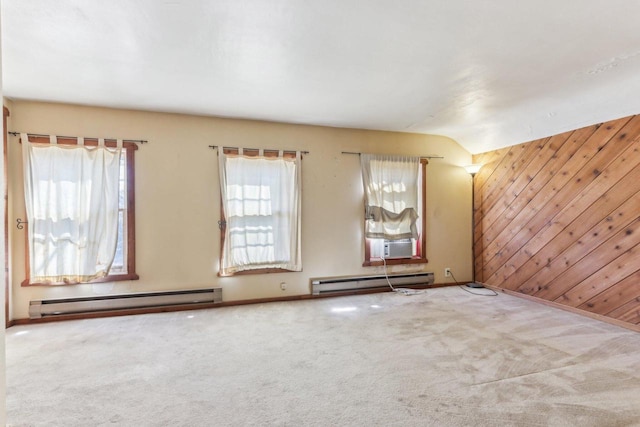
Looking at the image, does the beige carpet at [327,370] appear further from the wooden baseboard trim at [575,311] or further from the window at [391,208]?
the window at [391,208]

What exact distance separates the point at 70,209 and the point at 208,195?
1.44 metres

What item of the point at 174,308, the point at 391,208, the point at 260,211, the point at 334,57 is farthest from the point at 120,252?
the point at 391,208

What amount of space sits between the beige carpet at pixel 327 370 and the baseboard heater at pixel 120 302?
18cm

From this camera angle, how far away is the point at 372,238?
15.6 feet

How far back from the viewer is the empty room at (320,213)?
6.91 ft

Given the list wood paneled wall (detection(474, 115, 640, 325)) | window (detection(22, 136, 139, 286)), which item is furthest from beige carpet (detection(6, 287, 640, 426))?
window (detection(22, 136, 139, 286))

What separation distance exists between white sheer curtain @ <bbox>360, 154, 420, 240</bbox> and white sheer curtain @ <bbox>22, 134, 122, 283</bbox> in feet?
10.4

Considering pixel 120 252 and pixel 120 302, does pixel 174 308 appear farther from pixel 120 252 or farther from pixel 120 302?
pixel 120 252

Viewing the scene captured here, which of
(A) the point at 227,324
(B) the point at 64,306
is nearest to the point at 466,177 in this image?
(A) the point at 227,324

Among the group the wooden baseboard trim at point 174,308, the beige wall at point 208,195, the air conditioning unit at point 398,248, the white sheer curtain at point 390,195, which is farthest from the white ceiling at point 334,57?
the wooden baseboard trim at point 174,308

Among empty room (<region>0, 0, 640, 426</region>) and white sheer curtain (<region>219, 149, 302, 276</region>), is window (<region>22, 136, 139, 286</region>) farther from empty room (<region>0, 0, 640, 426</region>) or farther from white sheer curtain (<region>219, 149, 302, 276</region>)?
white sheer curtain (<region>219, 149, 302, 276</region>)

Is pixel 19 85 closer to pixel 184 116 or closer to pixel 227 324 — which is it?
pixel 184 116

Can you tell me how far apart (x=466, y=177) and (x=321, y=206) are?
8.19 feet

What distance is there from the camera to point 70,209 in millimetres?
Result: 3625
